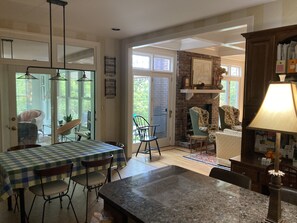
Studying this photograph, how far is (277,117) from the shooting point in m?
1.24

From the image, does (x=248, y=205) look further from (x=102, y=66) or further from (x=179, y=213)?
(x=102, y=66)

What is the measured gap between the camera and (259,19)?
10.5 ft

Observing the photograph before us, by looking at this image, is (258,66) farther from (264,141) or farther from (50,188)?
(50,188)

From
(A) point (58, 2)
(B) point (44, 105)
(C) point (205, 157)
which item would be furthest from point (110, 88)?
(C) point (205, 157)

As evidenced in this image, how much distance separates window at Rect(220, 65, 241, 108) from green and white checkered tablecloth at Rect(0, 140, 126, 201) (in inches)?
249

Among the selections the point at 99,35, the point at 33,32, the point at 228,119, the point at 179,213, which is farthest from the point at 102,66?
the point at 179,213

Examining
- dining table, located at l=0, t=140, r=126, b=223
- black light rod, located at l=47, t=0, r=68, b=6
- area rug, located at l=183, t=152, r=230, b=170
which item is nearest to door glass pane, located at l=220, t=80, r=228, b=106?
area rug, located at l=183, t=152, r=230, b=170

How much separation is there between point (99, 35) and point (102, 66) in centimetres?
66

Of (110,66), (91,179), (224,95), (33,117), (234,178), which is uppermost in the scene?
(110,66)

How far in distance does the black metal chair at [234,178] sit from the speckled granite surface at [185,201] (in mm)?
210

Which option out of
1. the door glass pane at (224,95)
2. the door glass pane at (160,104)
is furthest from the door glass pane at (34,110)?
the door glass pane at (224,95)

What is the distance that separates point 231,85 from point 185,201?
8133mm

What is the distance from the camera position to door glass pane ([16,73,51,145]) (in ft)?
14.3

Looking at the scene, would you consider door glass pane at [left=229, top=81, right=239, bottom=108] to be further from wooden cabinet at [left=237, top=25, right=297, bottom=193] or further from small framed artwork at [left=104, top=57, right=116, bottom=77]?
wooden cabinet at [left=237, top=25, right=297, bottom=193]
